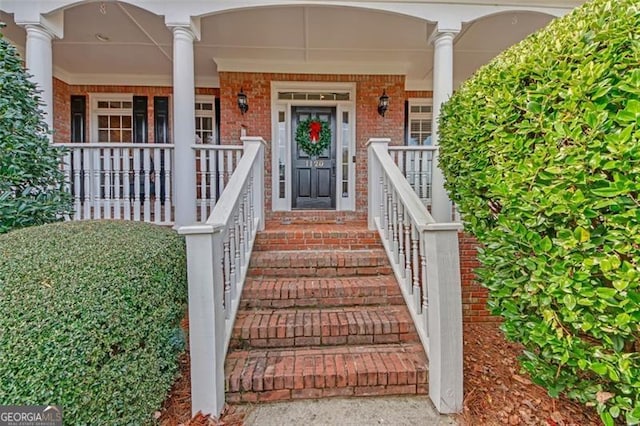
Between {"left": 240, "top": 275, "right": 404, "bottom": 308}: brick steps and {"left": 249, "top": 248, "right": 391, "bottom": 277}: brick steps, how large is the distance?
199 millimetres

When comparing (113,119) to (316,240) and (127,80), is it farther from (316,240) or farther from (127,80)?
(316,240)

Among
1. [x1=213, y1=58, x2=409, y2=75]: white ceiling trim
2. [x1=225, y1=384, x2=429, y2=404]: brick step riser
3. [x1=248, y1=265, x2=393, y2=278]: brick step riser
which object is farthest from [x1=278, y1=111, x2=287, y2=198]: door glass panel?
[x1=225, y1=384, x2=429, y2=404]: brick step riser

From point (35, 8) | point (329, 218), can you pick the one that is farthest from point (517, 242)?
point (35, 8)

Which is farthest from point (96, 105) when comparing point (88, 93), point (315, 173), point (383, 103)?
point (383, 103)

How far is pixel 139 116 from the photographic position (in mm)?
7102

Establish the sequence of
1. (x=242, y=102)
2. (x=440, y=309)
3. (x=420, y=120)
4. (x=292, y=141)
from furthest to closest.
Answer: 1. (x=420, y=120)
2. (x=292, y=141)
3. (x=242, y=102)
4. (x=440, y=309)

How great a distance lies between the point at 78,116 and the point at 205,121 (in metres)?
2.61

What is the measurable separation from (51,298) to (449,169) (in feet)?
9.94

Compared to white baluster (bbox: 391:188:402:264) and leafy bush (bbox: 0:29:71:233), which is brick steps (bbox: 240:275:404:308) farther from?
leafy bush (bbox: 0:29:71:233)

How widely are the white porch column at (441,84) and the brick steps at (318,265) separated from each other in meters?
1.57

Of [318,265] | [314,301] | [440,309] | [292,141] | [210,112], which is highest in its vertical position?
[210,112]

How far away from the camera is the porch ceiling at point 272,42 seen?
4832 mm

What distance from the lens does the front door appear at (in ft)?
21.8

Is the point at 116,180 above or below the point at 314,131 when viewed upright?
below
